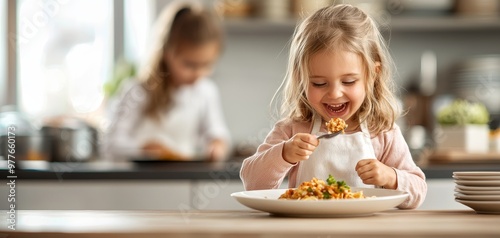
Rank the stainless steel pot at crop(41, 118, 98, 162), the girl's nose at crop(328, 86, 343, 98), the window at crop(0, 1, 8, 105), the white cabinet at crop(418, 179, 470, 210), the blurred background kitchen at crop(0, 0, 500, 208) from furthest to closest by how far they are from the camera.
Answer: the window at crop(0, 1, 8, 105) < the blurred background kitchen at crop(0, 0, 500, 208) < the stainless steel pot at crop(41, 118, 98, 162) < the white cabinet at crop(418, 179, 470, 210) < the girl's nose at crop(328, 86, 343, 98)

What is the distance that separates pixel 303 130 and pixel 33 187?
1679mm

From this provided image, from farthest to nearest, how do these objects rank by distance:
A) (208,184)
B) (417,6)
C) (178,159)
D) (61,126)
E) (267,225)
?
1. (417,6)
2. (61,126)
3. (178,159)
4. (208,184)
5. (267,225)

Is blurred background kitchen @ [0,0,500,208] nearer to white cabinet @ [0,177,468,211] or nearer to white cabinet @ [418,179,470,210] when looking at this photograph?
white cabinet @ [0,177,468,211]

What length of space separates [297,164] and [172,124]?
90.0 inches

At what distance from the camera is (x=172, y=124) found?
3584 mm

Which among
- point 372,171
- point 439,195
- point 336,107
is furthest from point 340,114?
point 439,195

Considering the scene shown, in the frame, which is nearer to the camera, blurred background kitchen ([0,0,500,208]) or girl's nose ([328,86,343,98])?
girl's nose ([328,86,343,98])

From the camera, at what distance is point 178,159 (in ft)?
9.41

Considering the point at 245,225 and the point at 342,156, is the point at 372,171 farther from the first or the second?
the point at 245,225

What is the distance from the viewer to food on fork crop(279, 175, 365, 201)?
1156 millimetres

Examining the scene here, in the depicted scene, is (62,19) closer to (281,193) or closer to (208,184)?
(208,184)

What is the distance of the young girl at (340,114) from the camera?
1.22 meters

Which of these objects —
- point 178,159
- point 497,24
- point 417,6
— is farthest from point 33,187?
point 497,24

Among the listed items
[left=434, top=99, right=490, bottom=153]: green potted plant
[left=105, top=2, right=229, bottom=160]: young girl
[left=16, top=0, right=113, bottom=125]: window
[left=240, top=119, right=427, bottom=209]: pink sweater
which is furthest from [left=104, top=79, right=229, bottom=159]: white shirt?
[left=240, top=119, right=427, bottom=209]: pink sweater
